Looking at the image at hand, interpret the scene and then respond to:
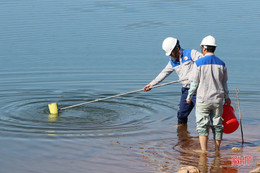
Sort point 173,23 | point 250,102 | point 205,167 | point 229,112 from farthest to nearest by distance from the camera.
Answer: point 173,23 → point 250,102 → point 229,112 → point 205,167

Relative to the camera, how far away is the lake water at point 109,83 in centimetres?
778

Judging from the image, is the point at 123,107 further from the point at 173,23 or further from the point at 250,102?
the point at 173,23

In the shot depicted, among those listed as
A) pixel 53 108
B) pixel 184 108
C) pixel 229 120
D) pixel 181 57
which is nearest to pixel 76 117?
pixel 53 108

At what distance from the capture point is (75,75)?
47.2 ft

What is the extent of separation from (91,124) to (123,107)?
152 centimetres

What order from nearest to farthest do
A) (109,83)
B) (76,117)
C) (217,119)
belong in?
1. (217,119)
2. (76,117)
3. (109,83)

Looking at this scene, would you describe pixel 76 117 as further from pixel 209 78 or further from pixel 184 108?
pixel 209 78

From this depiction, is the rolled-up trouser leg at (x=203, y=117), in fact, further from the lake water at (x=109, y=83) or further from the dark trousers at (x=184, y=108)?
the dark trousers at (x=184, y=108)

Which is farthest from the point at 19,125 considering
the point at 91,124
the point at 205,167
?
the point at 205,167

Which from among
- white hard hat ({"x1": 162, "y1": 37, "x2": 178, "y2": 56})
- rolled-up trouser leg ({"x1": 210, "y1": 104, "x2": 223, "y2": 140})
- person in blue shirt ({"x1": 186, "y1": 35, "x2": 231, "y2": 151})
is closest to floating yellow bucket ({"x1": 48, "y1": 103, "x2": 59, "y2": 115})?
white hard hat ({"x1": 162, "y1": 37, "x2": 178, "y2": 56})

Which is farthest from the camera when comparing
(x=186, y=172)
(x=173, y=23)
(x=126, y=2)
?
(x=126, y=2)

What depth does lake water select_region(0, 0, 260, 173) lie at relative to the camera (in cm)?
778

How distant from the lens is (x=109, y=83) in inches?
534

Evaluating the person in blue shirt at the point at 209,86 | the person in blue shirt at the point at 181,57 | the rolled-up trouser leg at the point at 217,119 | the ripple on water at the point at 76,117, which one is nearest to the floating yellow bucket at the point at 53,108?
the ripple on water at the point at 76,117
